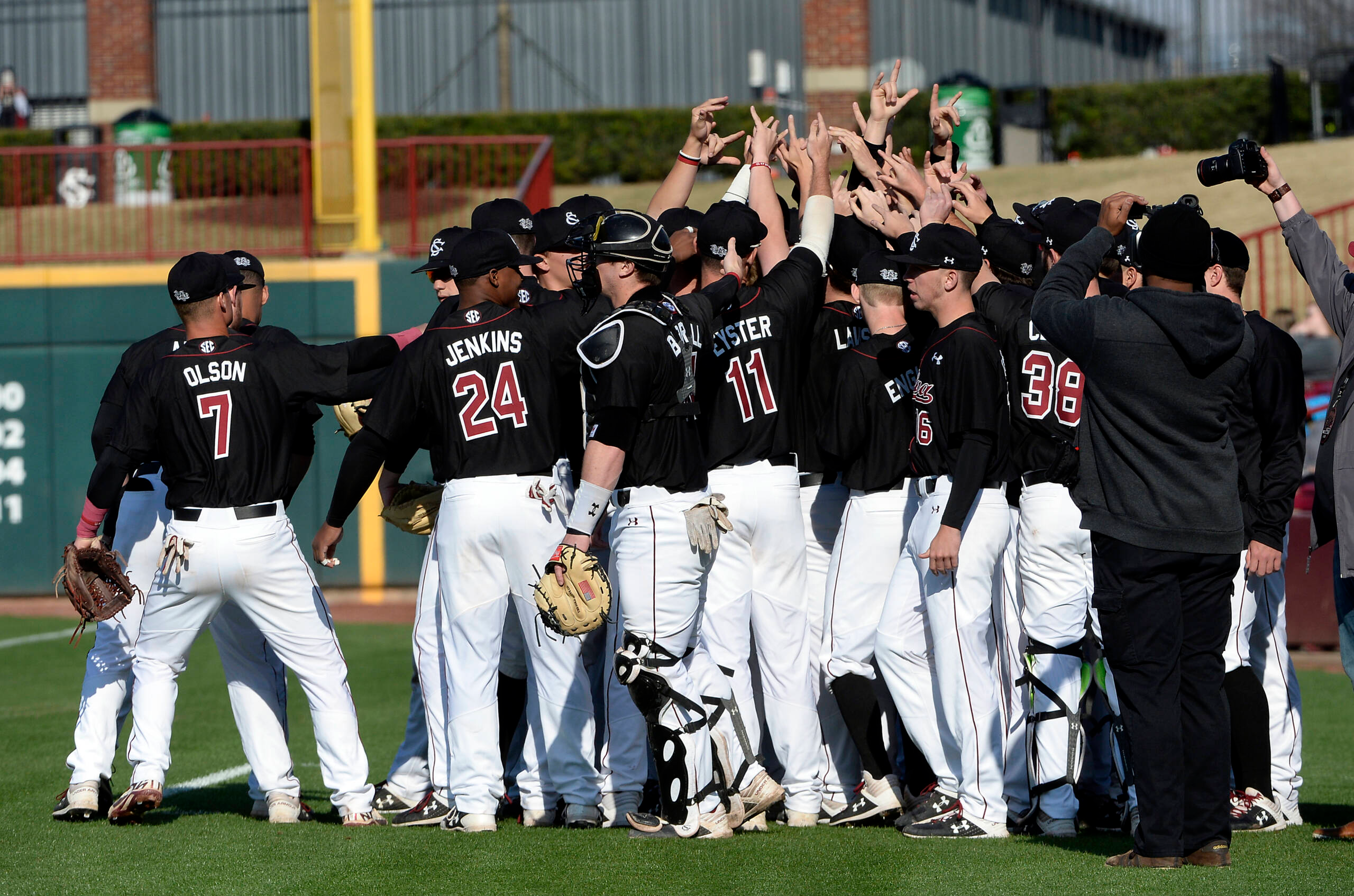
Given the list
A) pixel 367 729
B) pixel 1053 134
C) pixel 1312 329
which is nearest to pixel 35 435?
pixel 367 729

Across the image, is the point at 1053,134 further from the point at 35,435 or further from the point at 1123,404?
the point at 1123,404

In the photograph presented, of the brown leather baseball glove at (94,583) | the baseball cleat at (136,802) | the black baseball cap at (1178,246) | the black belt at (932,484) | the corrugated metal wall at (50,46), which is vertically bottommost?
the baseball cleat at (136,802)

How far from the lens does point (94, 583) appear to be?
5926 millimetres

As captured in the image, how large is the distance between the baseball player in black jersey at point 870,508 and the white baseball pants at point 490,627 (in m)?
1.08

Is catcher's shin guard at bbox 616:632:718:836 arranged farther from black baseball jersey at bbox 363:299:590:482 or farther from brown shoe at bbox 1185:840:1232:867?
brown shoe at bbox 1185:840:1232:867

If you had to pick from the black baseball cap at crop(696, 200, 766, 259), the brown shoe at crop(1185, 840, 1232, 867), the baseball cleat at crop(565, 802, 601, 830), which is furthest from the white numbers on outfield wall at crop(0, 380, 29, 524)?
the brown shoe at crop(1185, 840, 1232, 867)

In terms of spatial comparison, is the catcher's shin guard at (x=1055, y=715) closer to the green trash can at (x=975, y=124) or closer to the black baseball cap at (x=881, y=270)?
the black baseball cap at (x=881, y=270)

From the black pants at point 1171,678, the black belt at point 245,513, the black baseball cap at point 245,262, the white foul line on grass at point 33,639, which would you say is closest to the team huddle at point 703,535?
the black belt at point 245,513

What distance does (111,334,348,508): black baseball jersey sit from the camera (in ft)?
19.1

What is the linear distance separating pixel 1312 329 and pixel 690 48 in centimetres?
1329

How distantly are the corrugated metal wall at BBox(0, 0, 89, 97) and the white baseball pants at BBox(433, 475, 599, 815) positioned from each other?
2321 centimetres

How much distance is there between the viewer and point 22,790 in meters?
6.75

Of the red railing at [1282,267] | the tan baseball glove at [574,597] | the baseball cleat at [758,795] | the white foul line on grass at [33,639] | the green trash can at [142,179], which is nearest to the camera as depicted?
the tan baseball glove at [574,597]

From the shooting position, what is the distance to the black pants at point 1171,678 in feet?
15.6
